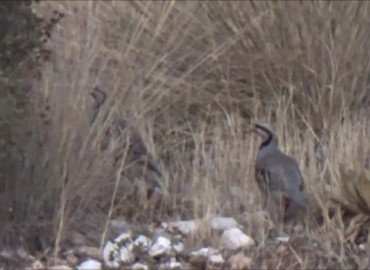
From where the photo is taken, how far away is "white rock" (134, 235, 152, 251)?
21.3 ft

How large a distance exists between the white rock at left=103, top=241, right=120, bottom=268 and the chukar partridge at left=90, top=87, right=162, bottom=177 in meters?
1.43

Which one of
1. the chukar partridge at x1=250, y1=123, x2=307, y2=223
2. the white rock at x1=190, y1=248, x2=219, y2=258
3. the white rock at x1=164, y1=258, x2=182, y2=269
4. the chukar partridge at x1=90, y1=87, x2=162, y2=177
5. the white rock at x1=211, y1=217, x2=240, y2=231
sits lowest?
the white rock at x1=164, y1=258, x2=182, y2=269

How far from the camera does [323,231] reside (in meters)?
6.82

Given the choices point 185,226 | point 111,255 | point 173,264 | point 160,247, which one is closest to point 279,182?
point 185,226

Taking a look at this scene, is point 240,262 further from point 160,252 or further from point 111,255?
point 111,255

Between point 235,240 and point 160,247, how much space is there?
421mm

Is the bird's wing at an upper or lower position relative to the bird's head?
lower

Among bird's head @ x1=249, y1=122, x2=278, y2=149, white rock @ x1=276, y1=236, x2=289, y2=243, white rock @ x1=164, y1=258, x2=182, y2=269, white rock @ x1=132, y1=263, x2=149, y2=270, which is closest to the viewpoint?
white rock @ x1=132, y1=263, x2=149, y2=270

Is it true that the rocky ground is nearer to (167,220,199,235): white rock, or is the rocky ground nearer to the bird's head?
(167,220,199,235): white rock

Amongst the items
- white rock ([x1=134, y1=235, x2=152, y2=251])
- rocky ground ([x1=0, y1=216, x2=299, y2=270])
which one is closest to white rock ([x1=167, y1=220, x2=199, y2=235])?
rocky ground ([x1=0, y1=216, x2=299, y2=270])

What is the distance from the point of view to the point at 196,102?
31.8 feet

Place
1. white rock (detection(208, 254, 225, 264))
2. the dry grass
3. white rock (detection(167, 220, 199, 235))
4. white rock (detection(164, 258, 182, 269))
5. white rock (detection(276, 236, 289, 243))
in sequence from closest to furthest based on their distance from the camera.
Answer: white rock (detection(164, 258, 182, 269)) → white rock (detection(208, 254, 225, 264)) → white rock (detection(276, 236, 289, 243)) → white rock (detection(167, 220, 199, 235)) → the dry grass

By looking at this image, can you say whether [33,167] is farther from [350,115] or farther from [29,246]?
[350,115]

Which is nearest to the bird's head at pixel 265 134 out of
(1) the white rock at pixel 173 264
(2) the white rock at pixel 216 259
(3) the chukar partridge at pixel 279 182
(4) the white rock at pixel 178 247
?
(3) the chukar partridge at pixel 279 182
